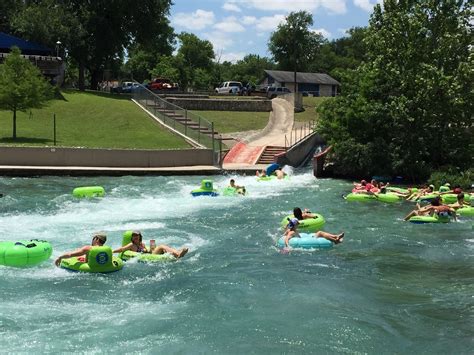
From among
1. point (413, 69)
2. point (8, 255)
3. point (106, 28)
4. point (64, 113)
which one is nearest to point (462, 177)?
point (413, 69)

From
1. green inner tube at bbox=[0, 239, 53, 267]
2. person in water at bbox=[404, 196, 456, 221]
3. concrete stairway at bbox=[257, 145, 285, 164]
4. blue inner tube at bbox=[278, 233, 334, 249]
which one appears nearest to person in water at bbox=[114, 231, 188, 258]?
green inner tube at bbox=[0, 239, 53, 267]

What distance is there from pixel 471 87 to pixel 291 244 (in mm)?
→ 18883

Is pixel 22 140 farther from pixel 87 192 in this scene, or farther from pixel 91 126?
pixel 87 192

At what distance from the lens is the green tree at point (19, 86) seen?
121 ft

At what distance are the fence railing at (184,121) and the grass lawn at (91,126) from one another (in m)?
0.82

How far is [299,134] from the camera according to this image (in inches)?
1927

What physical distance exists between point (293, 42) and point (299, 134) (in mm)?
58276

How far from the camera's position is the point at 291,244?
57.5ft

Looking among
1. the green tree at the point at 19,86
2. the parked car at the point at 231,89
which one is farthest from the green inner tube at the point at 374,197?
the parked car at the point at 231,89

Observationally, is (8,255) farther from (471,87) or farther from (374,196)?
(471,87)

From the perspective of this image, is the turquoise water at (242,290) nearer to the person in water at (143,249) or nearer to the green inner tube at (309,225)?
the person in water at (143,249)

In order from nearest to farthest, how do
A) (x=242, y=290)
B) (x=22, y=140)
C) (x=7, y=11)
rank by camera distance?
(x=242, y=290) < (x=22, y=140) < (x=7, y=11)

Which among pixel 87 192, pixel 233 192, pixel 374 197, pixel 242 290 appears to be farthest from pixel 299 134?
pixel 242 290

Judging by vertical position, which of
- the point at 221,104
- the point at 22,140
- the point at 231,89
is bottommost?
the point at 22,140
